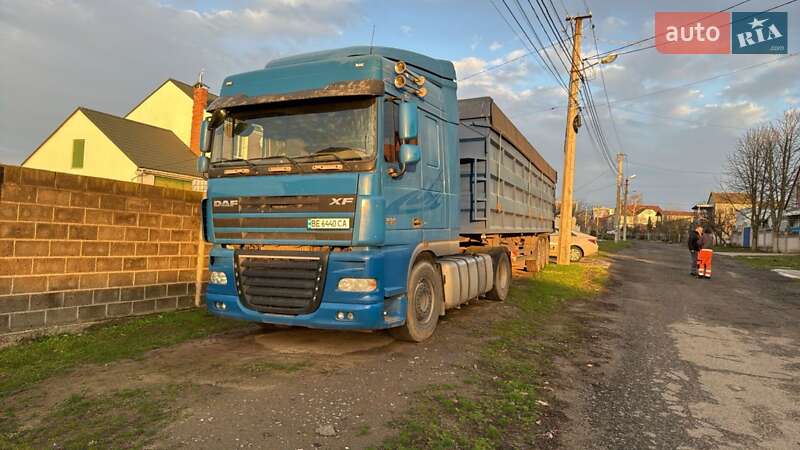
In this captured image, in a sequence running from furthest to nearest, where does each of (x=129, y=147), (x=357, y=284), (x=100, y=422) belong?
(x=129, y=147) → (x=357, y=284) → (x=100, y=422)

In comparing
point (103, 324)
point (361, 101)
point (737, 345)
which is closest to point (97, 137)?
point (103, 324)

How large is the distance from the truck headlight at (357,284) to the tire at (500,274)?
179 inches

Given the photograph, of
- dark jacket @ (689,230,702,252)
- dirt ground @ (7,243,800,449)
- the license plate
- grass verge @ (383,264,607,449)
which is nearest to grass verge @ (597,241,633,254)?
dark jacket @ (689,230,702,252)

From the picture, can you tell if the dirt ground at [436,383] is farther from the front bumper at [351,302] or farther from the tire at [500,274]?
the tire at [500,274]

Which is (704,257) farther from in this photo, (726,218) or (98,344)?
(726,218)

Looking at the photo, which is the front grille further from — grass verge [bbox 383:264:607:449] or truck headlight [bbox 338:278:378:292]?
grass verge [bbox 383:264:607:449]

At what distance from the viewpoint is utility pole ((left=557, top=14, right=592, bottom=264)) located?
60.4 ft

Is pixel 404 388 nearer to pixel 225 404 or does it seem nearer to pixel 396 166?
pixel 225 404

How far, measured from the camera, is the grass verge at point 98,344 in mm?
4824

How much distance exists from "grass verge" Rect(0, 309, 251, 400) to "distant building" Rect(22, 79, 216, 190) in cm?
1347

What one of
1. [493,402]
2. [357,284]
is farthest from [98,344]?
[493,402]

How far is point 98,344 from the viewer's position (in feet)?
19.2

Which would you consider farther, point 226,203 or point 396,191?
point 226,203

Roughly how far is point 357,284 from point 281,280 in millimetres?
886
